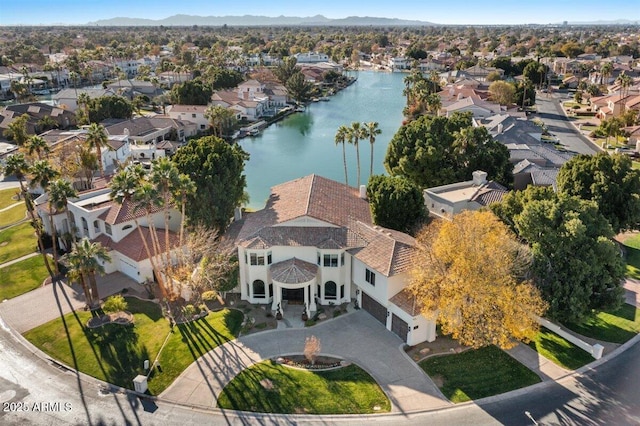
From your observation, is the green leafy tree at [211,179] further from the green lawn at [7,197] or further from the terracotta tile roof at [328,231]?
the green lawn at [7,197]

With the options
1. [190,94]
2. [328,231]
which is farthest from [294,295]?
[190,94]

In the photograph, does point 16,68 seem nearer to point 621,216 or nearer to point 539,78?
point 539,78

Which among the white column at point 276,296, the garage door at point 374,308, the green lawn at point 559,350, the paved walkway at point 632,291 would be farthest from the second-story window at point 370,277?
the paved walkway at point 632,291

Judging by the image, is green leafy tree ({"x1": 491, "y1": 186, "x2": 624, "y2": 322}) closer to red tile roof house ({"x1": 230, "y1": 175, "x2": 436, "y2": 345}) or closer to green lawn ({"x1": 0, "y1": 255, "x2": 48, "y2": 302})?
red tile roof house ({"x1": 230, "y1": 175, "x2": 436, "y2": 345})

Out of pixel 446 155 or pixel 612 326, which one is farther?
pixel 446 155

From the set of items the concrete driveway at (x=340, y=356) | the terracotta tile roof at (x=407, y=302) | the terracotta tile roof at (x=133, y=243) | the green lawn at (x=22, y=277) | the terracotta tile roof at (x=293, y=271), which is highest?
the terracotta tile roof at (x=293, y=271)

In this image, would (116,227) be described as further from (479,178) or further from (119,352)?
(479,178)
